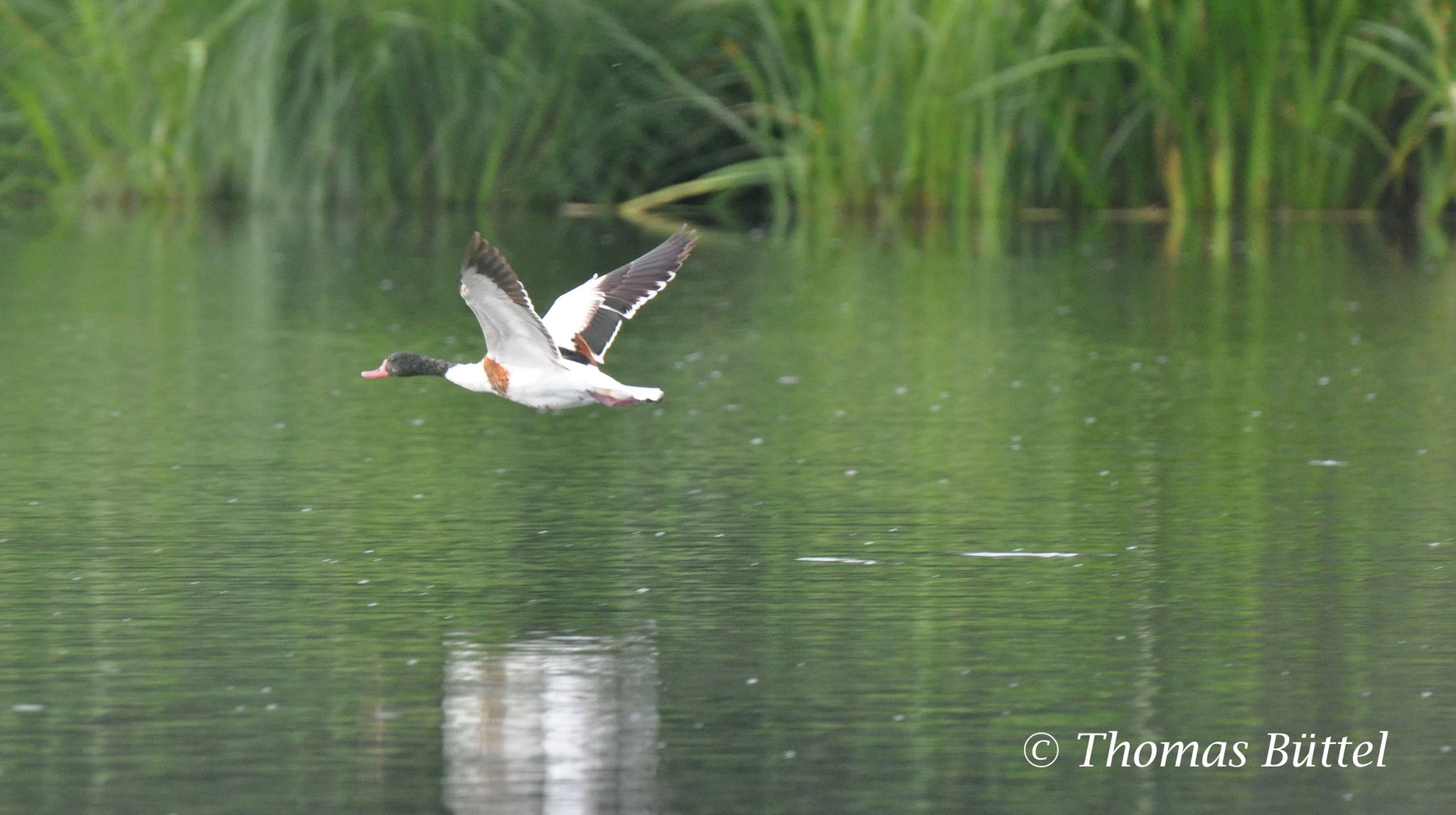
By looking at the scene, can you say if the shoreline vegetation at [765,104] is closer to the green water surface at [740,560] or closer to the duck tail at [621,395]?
the green water surface at [740,560]

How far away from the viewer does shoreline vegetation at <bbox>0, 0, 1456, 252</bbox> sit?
20.7m

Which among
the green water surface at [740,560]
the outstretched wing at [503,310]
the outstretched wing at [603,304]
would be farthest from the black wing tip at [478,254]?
the outstretched wing at [603,304]

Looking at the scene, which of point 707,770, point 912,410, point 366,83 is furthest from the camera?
point 366,83

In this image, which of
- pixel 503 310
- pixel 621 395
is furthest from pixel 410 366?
pixel 503 310

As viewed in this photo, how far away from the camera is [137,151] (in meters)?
22.8

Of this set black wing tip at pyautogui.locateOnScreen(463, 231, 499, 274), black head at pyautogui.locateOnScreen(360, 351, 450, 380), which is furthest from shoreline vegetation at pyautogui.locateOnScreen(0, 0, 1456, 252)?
black wing tip at pyautogui.locateOnScreen(463, 231, 499, 274)

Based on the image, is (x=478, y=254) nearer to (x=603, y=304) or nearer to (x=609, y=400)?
(x=609, y=400)

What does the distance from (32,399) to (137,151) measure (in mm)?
10944

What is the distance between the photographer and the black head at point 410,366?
993 centimetres

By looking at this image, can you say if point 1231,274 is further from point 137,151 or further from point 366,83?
point 137,151

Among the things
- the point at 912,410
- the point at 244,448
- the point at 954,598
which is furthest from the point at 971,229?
the point at 954,598

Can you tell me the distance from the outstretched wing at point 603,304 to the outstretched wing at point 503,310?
47 centimetres

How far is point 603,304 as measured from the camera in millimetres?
9945

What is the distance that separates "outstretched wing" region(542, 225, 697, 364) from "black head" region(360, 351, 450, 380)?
49cm
